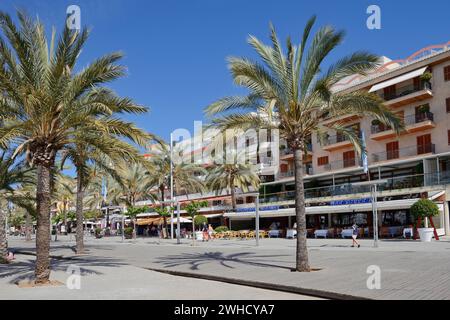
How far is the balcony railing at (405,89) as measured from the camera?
129 ft

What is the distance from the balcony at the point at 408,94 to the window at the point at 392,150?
11.4 ft

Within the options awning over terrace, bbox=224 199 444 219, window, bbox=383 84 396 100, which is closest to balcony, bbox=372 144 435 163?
window, bbox=383 84 396 100

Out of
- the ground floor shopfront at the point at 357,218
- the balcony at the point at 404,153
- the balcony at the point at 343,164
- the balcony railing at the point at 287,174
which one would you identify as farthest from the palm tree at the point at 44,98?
the balcony railing at the point at 287,174

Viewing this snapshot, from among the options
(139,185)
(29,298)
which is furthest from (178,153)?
(29,298)

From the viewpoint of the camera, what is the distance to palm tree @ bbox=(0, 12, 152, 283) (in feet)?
40.6

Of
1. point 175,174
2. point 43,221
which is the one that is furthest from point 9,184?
point 175,174

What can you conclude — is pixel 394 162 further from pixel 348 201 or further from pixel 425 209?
pixel 425 209

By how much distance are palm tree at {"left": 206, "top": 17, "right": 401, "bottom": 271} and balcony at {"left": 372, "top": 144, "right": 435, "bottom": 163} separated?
2727 cm

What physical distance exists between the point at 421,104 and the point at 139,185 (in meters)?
30.6

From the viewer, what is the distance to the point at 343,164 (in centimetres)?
4709

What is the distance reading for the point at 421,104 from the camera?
40.4 meters

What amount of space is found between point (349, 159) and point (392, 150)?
198 inches
